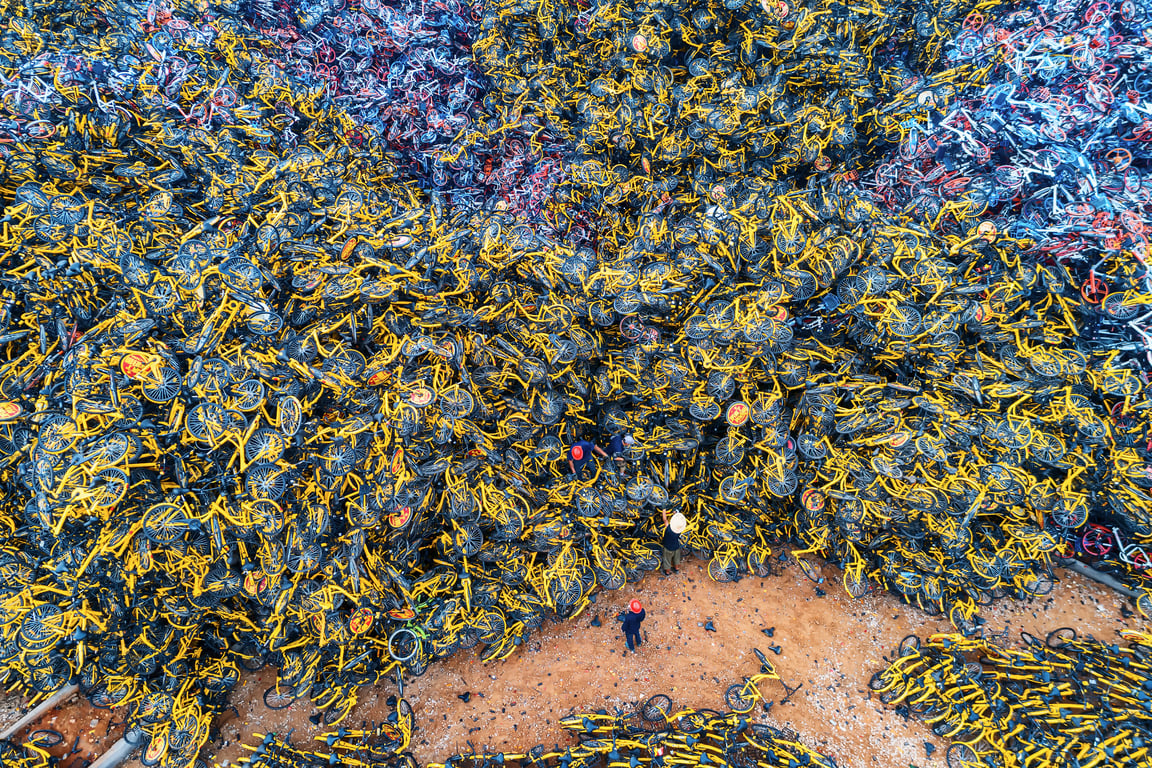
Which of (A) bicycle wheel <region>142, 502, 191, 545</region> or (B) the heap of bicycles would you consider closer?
(A) bicycle wheel <region>142, 502, 191, 545</region>

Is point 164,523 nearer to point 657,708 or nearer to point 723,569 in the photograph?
point 657,708

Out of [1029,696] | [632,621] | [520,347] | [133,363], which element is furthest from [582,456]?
[1029,696]

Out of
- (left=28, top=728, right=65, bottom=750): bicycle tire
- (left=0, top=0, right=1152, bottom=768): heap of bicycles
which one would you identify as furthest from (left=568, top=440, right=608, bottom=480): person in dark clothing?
(left=28, top=728, right=65, bottom=750): bicycle tire

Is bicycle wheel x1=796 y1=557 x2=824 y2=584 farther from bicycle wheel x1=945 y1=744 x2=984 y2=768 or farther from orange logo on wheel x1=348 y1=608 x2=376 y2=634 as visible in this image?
orange logo on wheel x1=348 y1=608 x2=376 y2=634

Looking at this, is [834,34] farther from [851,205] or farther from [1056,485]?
[1056,485]

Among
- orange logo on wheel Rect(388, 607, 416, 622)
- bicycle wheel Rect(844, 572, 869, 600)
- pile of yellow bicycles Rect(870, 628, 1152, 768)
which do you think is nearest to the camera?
pile of yellow bicycles Rect(870, 628, 1152, 768)

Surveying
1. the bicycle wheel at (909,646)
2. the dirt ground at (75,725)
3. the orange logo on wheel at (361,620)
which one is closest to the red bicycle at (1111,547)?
the bicycle wheel at (909,646)

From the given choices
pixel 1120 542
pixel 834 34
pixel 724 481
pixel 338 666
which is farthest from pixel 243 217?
pixel 1120 542

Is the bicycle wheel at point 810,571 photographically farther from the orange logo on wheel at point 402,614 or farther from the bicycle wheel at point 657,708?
the orange logo on wheel at point 402,614
